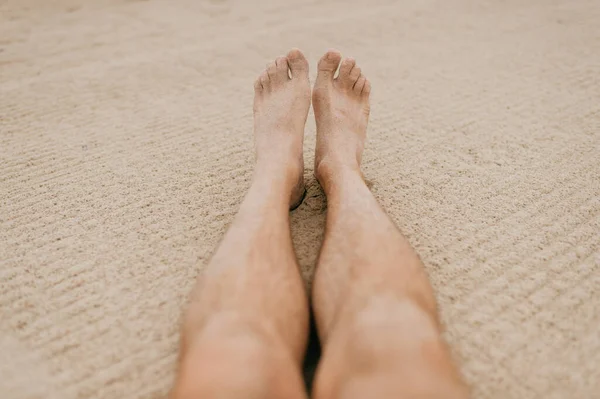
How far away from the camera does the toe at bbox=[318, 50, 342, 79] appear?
3.23 feet

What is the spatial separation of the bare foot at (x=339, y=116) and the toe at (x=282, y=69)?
0.27 feet

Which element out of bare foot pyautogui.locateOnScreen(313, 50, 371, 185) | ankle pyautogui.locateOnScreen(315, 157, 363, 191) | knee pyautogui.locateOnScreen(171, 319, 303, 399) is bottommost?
knee pyautogui.locateOnScreen(171, 319, 303, 399)

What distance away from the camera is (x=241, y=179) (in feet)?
2.84

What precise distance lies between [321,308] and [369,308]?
86mm

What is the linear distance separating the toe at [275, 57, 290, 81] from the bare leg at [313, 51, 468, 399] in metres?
0.29

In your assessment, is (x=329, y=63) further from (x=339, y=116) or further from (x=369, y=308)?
(x=369, y=308)

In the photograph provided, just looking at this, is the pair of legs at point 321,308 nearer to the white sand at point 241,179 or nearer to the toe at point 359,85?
the white sand at point 241,179

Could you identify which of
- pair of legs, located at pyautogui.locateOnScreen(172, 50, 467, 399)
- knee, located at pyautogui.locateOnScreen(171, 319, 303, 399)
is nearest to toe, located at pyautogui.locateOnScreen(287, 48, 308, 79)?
pair of legs, located at pyautogui.locateOnScreen(172, 50, 467, 399)

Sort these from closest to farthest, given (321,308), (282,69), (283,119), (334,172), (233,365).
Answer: (233,365) → (321,308) → (334,172) → (283,119) → (282,69)

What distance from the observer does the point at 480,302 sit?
2.07 feet

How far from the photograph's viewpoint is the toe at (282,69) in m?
1.00

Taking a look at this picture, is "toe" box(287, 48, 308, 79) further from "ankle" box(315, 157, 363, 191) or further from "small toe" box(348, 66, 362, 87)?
"ankle" box(315, 157, 363, 191)

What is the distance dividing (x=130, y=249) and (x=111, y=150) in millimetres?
323

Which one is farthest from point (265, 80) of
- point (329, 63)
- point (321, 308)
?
point (321, 308)
